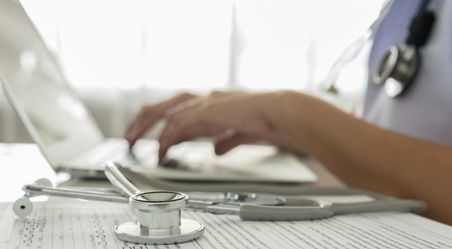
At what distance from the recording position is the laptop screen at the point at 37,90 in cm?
61

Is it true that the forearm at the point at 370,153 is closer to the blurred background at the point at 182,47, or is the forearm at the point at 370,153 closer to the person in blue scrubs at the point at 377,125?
the person in blue scrubs at the point at 377,125

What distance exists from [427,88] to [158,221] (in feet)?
1.51

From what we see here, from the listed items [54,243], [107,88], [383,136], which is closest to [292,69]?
[107,88]

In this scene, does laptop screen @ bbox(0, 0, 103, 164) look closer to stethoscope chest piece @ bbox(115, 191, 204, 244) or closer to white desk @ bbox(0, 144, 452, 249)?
white desk @ bbox(0, 144, 452, 249)

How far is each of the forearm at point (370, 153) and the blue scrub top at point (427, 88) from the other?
84mm

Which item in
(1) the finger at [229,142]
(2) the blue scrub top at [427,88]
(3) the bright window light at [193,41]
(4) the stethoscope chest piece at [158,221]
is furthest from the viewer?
(3) the bright window light at [193,41]

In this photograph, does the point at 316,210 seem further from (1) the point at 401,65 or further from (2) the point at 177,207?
(1) the point at 401,65

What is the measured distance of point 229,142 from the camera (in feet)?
2.80

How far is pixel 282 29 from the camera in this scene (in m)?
1.61

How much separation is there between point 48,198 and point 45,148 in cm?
16

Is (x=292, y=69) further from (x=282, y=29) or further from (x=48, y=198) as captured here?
(x=48, y=198)

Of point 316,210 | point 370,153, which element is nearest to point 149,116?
point 370,153

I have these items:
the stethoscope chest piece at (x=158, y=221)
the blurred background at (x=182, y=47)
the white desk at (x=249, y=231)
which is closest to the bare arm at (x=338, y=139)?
the white desk at (x=249, y=231)

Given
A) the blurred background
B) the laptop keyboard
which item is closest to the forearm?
the laptop keyboard
